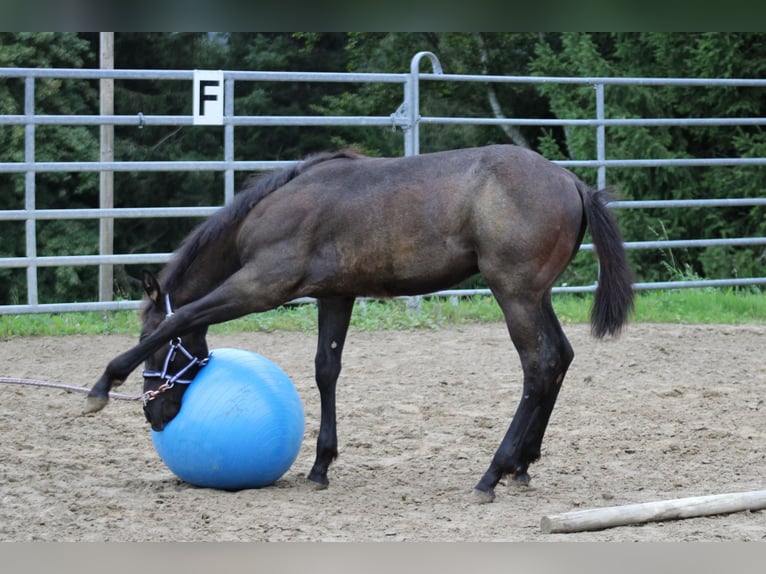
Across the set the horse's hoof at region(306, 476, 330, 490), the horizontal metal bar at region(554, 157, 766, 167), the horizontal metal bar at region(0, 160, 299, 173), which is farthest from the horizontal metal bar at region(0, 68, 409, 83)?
the horse's hoof at region(306, 476, 330, 490)

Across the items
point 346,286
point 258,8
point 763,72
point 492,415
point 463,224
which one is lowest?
point 492,415

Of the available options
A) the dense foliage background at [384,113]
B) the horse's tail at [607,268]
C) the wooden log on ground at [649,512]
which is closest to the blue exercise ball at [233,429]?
the wooden log on ground at [649,512]

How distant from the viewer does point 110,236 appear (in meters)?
12.5

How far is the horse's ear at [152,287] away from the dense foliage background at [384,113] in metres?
7.67

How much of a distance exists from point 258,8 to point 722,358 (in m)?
7.16

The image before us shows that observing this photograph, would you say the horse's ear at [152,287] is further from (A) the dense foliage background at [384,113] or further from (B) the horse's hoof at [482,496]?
(A) the dense foliage background at [384,113]

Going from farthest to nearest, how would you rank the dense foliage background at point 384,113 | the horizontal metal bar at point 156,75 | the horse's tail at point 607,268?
the dense foliage background at point 384,113
the horizontal metal bar at point 156,75
the horse's tail at point 607,268

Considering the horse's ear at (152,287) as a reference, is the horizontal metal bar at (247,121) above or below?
above

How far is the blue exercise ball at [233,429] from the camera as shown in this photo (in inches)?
164

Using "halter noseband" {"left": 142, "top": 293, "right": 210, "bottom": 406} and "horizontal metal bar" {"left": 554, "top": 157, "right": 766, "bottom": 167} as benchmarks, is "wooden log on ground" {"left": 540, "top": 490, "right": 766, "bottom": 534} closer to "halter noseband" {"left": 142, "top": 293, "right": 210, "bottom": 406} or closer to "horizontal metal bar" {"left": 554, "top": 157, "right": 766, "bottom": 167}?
"halter noseband" {"left": 142, "top": 293, "right": 210, "bottom": 406}

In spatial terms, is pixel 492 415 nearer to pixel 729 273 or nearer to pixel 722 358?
pixel 722 358

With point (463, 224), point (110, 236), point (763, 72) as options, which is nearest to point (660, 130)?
point (763, 72)

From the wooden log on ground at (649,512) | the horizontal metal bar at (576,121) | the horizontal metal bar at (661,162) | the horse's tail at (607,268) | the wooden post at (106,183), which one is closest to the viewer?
the wooden log on ground at (649,512)

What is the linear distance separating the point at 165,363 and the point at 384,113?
14247mm
